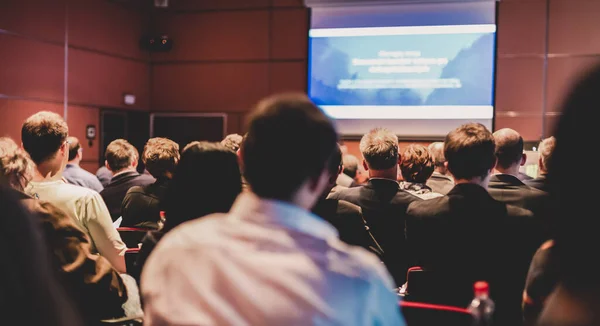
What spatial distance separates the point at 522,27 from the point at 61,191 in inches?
252

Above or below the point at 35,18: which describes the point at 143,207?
below

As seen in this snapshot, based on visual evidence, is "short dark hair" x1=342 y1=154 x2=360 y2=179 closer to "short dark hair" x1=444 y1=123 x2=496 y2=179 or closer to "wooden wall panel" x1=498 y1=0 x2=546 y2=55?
"wooden wall panel" x1=498 y1=0 x2=546 y2=55

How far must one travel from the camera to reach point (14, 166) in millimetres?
2242

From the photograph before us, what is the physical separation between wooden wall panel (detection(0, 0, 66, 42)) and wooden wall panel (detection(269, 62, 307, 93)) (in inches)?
111

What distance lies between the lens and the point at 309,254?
3.65 feet

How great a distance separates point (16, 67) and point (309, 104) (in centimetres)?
662

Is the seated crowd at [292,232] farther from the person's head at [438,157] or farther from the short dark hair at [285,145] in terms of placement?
the person's head at [438,157]

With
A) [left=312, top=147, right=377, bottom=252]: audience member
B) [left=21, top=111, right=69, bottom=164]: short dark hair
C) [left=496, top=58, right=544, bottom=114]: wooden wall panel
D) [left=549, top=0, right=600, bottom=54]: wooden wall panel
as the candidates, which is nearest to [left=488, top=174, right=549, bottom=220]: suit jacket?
[left=312, top=147, right=377, bottom=252]: audience member

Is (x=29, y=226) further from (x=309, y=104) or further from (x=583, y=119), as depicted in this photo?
(x=583, y=119)

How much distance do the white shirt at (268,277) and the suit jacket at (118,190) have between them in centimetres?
330

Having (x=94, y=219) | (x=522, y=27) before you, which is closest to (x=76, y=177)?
(x=94, y=219)

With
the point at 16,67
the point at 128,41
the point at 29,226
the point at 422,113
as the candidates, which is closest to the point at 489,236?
the point at 29,226

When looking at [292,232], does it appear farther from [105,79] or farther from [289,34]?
[105,79]

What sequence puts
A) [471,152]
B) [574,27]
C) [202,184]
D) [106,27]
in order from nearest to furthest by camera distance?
[202,184], [471,152], [574,27], [106,27]
